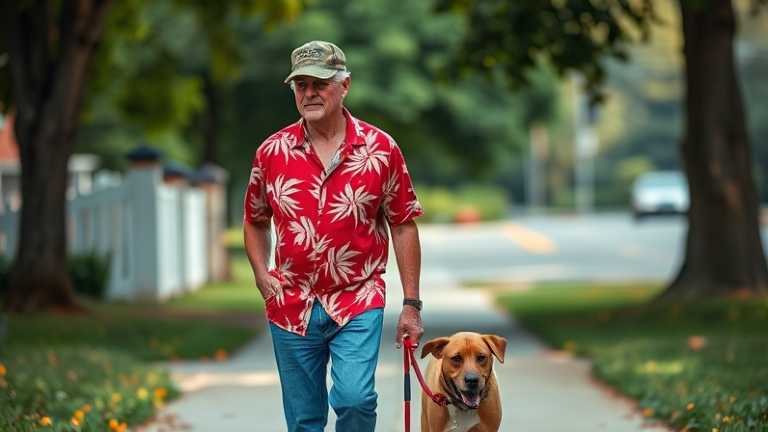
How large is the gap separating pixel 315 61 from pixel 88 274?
14.1 metres

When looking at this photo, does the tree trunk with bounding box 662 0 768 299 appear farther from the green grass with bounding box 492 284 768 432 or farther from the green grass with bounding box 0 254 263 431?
the green grass with bounding box 0 254 263 431

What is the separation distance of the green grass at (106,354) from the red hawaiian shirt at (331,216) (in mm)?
2333

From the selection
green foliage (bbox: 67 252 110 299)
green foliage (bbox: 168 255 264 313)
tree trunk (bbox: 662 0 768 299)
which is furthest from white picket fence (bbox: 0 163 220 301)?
tree trunk (bbox: 662 0 768 299)

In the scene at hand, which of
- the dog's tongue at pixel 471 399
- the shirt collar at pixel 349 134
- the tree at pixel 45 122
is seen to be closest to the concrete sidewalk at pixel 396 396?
the dog's tongue at pixel 471 399

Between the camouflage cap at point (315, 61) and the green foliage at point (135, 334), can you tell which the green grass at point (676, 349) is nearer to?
the camouflage cap at point (315, 61)

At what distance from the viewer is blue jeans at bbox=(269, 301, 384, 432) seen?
19.4 feet

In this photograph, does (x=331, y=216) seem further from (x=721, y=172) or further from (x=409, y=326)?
(x=721, y=172)

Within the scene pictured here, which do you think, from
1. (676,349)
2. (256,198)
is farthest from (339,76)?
(676,349)

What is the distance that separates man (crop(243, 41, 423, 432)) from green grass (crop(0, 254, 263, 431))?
Result: 87.6 inches

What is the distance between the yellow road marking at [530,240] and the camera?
124ft

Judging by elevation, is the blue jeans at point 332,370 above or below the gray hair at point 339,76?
below

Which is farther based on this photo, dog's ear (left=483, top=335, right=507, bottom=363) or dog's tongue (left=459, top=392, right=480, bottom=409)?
dog's ear (left=483, top=335, right=507, bottom=363)

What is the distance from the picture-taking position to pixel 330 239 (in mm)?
5910

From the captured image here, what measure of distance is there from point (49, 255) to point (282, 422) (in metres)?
8.07
